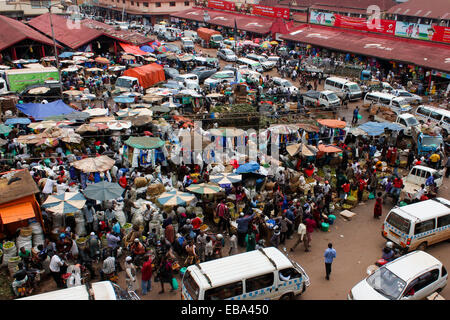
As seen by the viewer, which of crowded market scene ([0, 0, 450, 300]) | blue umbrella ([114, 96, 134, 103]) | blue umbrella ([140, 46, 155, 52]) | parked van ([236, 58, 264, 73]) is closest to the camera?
crowded market scene ([0, 0, 450, 300])

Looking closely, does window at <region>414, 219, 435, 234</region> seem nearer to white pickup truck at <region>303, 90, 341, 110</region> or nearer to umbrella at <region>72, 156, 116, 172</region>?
umbrella at <region>72, 156, 116, 172</region>

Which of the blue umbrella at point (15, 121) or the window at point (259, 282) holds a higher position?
the blue umbrella at point (15, 121)

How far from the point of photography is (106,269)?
998 cm

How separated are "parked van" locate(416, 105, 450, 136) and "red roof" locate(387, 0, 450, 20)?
20462mm

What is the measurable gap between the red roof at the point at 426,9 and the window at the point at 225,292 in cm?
3861

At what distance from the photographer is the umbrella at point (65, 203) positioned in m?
11.1

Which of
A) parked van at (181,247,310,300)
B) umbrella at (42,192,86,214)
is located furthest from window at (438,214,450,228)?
umbrella at (42,192,86,214)

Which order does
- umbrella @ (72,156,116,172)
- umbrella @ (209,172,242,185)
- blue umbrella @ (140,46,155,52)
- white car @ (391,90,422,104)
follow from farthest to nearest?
blue umbrella @ (140,46,155,52)
white car @ (391,90,422,104)
umbrella @ (209,172,242,185)
umbrella @ (72,156,116,172)

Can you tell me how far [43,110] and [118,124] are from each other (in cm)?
451

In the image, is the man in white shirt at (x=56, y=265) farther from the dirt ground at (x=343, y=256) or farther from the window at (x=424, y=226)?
the window at (x=424, y=226)

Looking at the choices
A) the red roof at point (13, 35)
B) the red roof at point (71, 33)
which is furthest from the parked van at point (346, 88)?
the red roof at point (13, 35)

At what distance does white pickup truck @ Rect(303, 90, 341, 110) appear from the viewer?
2483 cm

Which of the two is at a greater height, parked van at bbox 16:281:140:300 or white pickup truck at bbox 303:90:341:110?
white pickup truck at bbox 303:90:341:110

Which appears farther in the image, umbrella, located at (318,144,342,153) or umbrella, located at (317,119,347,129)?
umbrella, located at (317,119,347,129)
